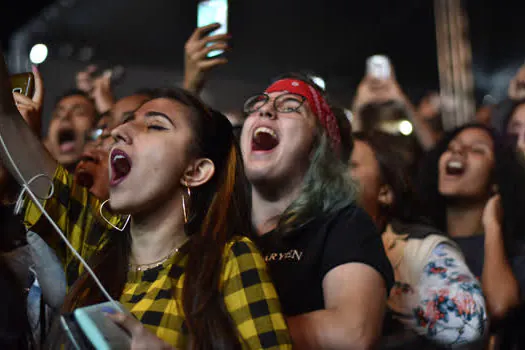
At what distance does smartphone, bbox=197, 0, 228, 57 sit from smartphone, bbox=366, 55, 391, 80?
4.92 ft

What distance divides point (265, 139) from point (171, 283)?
0.45m

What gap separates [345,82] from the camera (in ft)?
9.49

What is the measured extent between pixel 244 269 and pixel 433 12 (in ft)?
7.79

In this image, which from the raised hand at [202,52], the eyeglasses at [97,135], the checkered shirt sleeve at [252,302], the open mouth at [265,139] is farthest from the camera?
the eyeglasses at [97,135]

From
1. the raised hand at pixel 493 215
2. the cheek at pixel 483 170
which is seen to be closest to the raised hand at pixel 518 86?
the cheek at pixel 483 170

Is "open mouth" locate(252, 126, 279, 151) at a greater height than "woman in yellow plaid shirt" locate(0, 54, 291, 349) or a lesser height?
greater

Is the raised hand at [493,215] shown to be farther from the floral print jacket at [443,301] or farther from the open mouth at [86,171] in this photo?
the open mouth at [86,171]

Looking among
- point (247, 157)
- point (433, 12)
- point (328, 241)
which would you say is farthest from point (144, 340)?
point (433, 12)

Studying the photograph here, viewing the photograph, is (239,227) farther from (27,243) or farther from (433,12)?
(433,12)

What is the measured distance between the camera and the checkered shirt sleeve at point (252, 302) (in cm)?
89

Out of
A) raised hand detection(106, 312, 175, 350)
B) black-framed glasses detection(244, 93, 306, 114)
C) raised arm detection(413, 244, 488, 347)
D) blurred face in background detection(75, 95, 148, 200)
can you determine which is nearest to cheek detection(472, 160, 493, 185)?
raised arm detection(413, 244, 488, 347)

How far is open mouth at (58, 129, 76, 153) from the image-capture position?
2.18 metres

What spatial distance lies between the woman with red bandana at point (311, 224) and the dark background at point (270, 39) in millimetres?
740

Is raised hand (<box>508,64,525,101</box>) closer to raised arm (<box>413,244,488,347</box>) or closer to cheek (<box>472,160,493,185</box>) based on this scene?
cheek (<box>472,160,493,185</box>)
